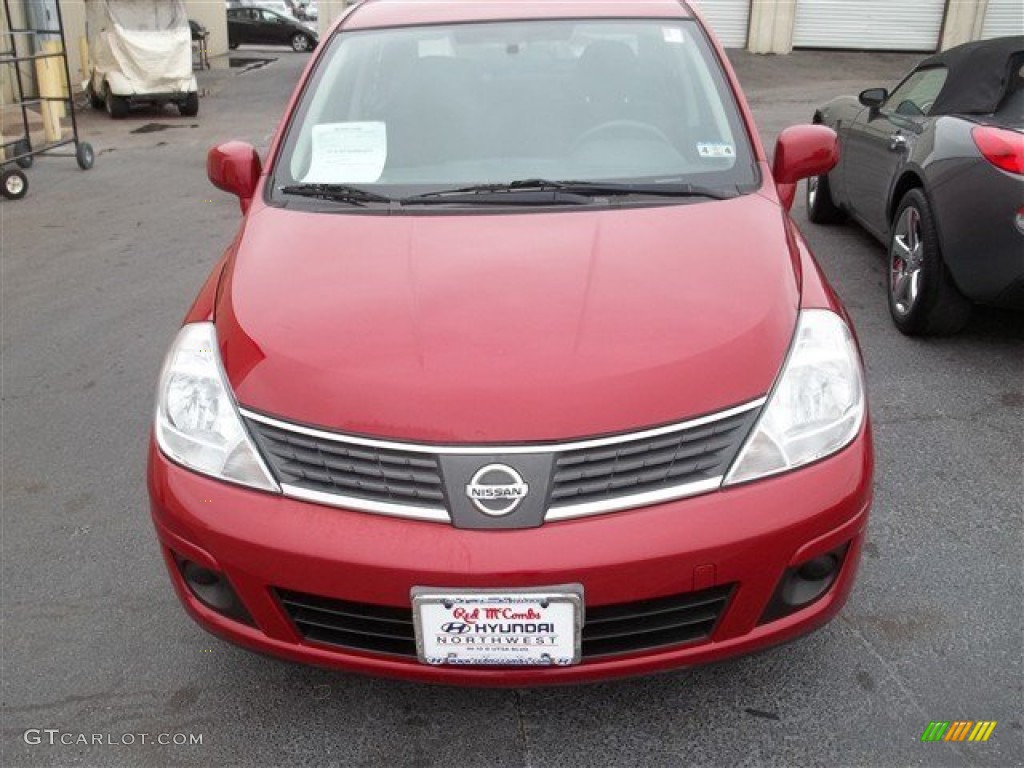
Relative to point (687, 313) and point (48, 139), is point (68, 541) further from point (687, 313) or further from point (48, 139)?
point (48, 139)

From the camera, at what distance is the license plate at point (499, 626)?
1901mm

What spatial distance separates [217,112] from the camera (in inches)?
613

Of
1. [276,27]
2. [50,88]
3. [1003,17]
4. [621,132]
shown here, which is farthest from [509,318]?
[276,27]

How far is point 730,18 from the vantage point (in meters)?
22.1

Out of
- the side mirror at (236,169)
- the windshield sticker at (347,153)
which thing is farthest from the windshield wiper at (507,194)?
the side mirror at (236,169)

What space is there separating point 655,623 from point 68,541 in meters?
2.14

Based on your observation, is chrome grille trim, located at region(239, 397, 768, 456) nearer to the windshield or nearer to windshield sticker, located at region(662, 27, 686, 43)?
the windshield

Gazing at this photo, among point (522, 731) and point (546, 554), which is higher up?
point (546, 554)

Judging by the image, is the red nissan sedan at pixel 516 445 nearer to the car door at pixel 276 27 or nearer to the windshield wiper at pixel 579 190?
the windshield wiper at pixel 579 190

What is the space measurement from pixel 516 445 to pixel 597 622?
1.32 feet

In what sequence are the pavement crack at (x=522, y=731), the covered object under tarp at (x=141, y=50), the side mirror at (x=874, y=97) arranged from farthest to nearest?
the covered object under tarp at (x=141, y=50)
the side mirror at (x=874, y=97)
the pavement crack at (x=522, y=731)

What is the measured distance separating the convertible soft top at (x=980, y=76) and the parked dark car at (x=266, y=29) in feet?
95.0

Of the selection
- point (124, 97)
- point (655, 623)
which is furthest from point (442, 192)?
point (124, 97)

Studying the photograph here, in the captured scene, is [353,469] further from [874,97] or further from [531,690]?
[874,97]
